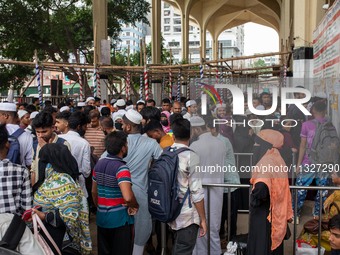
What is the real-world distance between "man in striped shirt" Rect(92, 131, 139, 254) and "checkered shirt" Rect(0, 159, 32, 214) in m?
0.70

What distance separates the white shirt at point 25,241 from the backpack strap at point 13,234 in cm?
3

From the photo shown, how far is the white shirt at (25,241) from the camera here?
2254 mm

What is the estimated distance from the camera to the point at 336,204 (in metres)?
3.98

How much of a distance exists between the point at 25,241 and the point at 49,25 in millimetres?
18800

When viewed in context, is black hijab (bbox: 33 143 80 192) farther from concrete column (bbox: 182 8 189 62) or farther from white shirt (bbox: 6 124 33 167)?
concrete column (bbox: 182 8 189 62)

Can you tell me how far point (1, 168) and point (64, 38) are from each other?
1789 centimetres

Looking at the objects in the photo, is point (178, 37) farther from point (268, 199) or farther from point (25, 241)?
point (25, 241)

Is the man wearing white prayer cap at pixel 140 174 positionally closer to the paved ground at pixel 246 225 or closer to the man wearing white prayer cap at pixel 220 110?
the man wearing white prayer cap at pixel 220 110

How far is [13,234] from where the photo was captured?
2225mm

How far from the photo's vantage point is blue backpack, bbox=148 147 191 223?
10.8 ft

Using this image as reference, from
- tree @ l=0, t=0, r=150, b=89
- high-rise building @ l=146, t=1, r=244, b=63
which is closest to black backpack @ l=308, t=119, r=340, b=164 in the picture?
tree @ l=0, t=0, r=150, b=89

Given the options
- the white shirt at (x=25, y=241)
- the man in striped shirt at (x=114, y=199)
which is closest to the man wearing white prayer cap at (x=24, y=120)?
the man in striped shirt at (x=114, y=199)

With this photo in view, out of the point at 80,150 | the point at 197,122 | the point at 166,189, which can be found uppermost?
the point at 197,122

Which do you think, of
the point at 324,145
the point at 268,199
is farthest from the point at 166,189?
the point at 324,145
